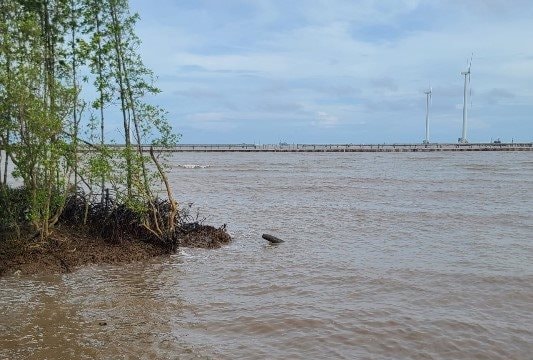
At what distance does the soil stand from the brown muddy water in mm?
494

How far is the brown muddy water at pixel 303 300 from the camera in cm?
847

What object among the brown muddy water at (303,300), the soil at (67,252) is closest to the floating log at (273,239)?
the brown muddy water at (303,300)

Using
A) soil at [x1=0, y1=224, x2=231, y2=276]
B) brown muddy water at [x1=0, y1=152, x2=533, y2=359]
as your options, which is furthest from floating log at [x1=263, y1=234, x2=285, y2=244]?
soil at [x1=0, y1=224, x2=231, y2=276]

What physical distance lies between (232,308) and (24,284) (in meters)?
4.70

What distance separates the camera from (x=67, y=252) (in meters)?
13.5

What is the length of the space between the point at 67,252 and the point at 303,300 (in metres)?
6.21

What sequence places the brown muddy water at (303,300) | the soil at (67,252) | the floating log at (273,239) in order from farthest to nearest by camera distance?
the floating log at (273,239)
the soil at (67,252)
the brown muddy water at (303,300)

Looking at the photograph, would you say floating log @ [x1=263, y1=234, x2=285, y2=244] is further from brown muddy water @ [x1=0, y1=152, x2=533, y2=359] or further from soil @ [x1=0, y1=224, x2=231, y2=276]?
soil @ [x1=0, y1=224, x2=231, y2=276]

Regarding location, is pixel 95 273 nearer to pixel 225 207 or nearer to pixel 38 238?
pixel 38 238

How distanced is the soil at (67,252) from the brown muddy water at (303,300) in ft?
1.62

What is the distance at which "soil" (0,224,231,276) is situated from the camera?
12781 millimetres

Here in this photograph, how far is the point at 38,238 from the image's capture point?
1327 centimetres

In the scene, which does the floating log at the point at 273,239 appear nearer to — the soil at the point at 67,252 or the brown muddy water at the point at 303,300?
the brown muddy water at the point at 303,300

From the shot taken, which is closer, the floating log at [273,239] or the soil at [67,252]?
the soil at [67,252]
